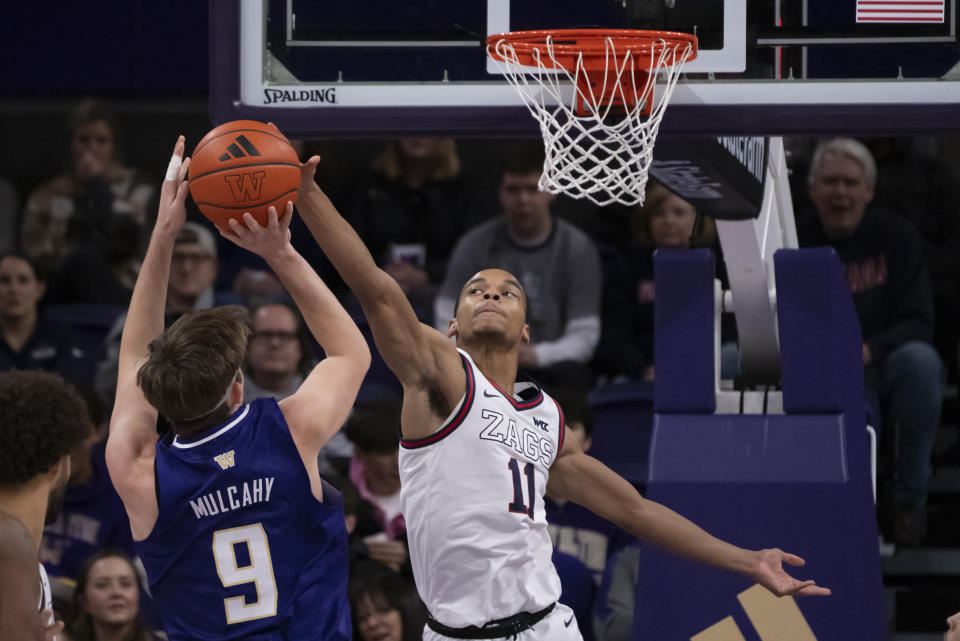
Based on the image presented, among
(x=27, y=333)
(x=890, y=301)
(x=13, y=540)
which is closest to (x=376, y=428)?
(x=27, y=333)

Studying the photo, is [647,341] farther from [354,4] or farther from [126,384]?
[126,384]

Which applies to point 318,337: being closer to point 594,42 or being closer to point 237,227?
point 237,227

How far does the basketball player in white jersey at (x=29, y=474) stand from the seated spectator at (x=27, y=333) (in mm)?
4203

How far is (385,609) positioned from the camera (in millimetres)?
5672

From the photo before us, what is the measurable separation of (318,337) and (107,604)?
267cm

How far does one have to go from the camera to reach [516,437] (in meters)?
4.27

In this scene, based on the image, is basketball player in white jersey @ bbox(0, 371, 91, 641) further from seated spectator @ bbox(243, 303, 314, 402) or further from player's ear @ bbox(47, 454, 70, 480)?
seated spectator @ bbox(243, 303, 314, 402)

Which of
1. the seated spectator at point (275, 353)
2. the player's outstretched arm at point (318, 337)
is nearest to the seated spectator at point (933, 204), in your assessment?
the seated spectator at point (275, 353)

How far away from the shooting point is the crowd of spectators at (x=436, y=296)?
6055mm

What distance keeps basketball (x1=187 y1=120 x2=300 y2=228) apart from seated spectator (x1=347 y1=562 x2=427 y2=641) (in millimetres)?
2562

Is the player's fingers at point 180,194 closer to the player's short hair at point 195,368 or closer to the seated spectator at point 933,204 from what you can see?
the player's short hair at point 195,368

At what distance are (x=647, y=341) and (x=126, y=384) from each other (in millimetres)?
4606

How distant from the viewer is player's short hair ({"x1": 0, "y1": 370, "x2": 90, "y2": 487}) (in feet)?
10.9

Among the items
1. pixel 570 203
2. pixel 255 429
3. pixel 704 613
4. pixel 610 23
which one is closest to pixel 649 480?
pixel 704 613
